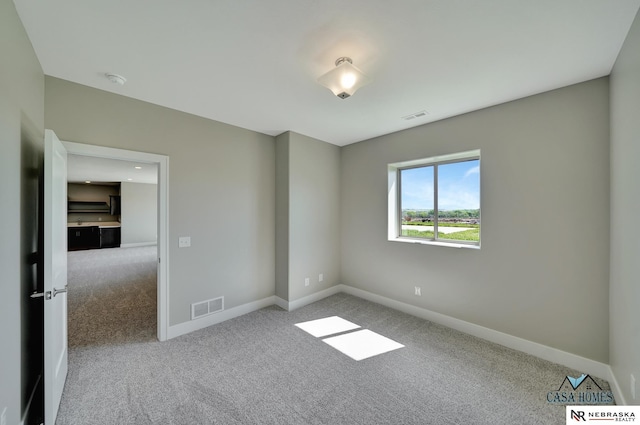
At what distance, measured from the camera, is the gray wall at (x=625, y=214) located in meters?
1.49

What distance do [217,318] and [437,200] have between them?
3403 mm

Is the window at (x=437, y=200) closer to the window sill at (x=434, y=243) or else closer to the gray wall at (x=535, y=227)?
the window sill at (x=434, y=243)

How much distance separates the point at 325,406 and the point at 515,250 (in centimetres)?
242

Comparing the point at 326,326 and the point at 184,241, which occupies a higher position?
the point at 184,241

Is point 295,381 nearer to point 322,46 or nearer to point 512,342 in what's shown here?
point 512,342

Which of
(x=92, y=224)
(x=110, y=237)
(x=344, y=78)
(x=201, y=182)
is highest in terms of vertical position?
(x=344, y=78)

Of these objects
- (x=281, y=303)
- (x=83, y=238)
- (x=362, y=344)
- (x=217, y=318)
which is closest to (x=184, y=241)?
(x=217, y=318)

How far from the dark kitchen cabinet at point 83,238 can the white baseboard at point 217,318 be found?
28.5 ft

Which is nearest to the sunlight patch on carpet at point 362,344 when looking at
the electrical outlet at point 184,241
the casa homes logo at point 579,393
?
the casa homes logo at point 579,393

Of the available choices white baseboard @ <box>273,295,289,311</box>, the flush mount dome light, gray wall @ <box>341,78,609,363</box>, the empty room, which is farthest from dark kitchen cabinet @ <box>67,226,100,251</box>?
gray wall @ <box>341,78,609,363</box>

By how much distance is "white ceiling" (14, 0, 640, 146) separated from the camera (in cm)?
141

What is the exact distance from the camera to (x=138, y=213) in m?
9.27

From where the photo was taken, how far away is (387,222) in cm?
369

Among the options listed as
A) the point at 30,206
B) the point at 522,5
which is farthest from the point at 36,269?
the point at 522,5
